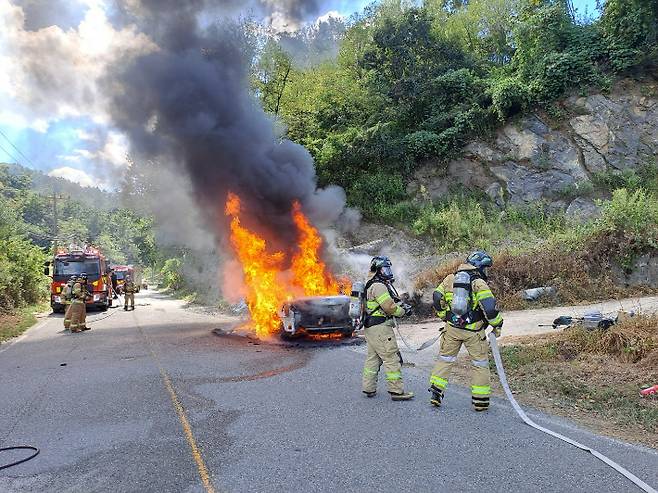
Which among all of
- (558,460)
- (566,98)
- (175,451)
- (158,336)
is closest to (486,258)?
(558,460)

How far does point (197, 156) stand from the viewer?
14172 mm

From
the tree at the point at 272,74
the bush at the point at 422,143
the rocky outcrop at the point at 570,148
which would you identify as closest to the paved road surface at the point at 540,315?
the rocky outcrop at the point at 570,148

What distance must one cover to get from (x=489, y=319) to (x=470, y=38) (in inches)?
914

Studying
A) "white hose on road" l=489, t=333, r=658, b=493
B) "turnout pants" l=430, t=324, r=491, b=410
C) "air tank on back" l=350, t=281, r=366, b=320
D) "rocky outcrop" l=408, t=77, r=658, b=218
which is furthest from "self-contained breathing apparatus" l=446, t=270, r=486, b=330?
"rocky outcrop" l=408, t=77, r=658, b=218

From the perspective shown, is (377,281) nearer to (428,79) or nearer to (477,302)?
(477,302)

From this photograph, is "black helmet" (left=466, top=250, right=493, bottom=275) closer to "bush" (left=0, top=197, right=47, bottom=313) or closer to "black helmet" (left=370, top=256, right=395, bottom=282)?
"black helmet" (left=370, top=256, right=395, bottom=282)

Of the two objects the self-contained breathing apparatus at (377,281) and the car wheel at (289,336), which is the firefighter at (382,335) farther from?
the car wheel at (289,336)

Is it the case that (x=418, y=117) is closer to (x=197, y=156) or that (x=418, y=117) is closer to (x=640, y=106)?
(x=640, y=106)

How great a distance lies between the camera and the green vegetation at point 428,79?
754 inches

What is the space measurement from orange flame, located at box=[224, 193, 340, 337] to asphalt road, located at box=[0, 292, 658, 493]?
3978mm

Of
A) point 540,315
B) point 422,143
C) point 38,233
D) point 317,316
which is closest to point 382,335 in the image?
point 317,316

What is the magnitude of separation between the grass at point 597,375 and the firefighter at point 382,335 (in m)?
1.41

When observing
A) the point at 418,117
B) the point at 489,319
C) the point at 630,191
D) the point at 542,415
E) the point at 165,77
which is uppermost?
the point at 418,117

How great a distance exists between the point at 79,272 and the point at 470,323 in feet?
54.9
